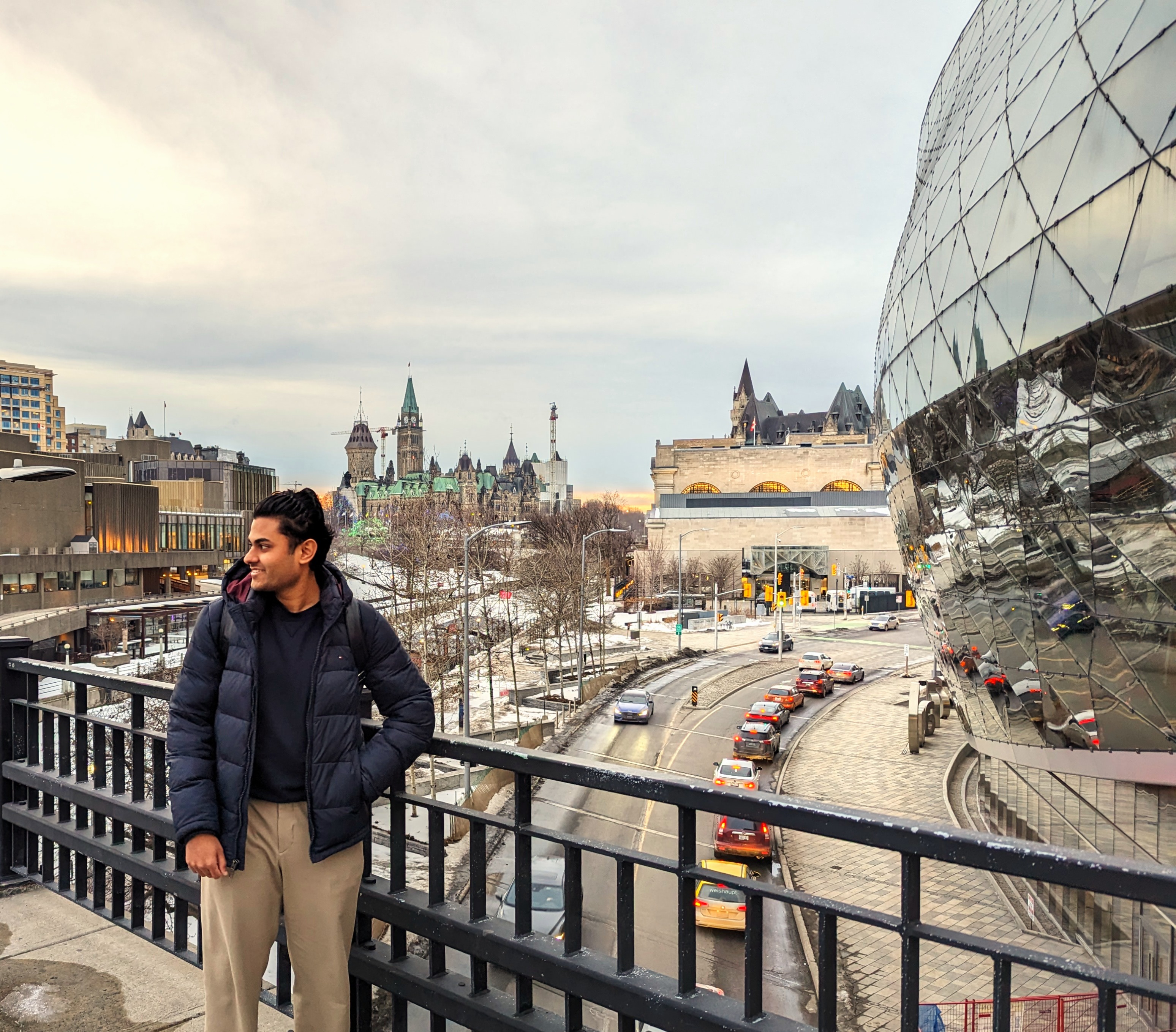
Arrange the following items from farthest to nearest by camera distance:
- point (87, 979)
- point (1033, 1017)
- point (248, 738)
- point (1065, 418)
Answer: point (1065, 418) < point (1033, 1017) < point (87, 979) < point (248, 738)

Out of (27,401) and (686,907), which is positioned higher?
(27,401)

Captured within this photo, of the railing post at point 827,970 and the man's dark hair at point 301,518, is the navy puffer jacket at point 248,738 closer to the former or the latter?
the man's dark hair at point 301,518

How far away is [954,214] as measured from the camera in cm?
1566

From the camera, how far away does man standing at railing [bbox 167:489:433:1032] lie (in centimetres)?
311

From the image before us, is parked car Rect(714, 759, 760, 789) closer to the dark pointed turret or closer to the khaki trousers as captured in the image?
the khaki trousers

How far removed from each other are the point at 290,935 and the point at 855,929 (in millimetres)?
16082

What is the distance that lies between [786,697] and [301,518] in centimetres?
3798

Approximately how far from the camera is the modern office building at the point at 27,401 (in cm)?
18012

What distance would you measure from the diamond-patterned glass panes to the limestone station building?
65086mm

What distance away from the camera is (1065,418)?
10.6 meters

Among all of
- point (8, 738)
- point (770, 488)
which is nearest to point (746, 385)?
point (770, 488)

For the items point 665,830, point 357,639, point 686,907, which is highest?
point 357,639

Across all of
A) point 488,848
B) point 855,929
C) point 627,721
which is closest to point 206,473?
→ point 627,721

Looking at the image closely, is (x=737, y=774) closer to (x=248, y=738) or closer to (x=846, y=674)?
(x=248, y=738)
